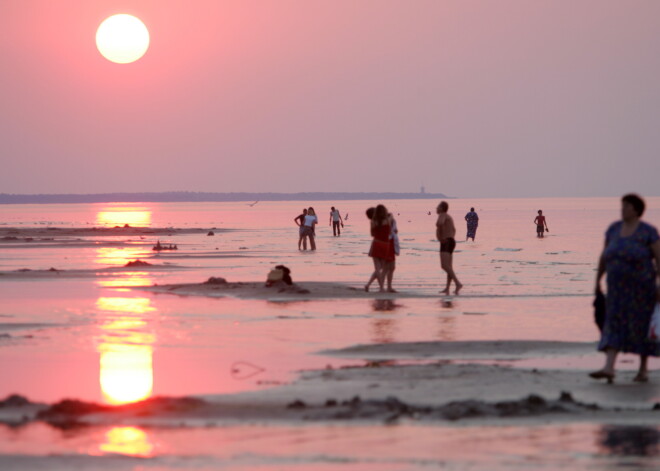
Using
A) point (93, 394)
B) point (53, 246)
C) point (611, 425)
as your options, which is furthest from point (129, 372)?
point (53, 246)

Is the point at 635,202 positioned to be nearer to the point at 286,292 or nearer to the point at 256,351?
the point at 256,351

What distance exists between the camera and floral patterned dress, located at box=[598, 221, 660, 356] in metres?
11.3

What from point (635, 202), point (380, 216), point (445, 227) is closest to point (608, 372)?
point (635, 202)

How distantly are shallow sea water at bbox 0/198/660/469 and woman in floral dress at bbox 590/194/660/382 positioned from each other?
1.24 m

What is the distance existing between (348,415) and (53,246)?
143 feet

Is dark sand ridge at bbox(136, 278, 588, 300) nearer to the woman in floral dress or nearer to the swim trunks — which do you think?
the swim trunks

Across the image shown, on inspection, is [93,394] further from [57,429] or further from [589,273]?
[589,273]

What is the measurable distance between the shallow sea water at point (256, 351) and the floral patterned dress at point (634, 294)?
4.10 ft

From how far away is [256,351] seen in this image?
1380 centimetres

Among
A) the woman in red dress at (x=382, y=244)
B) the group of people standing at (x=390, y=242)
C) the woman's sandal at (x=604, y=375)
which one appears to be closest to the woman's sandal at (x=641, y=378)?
the woman's sandal at (x=604, y=375)

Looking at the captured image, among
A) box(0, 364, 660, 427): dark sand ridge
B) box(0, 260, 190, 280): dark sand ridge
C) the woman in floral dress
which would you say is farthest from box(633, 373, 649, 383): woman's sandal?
box(0, 260, 190, 280): dark sand ridge

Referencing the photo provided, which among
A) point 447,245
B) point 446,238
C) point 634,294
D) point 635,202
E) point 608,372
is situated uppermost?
point 635,202

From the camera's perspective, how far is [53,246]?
5128 centimetres

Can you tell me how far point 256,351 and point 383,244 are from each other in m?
9.43
